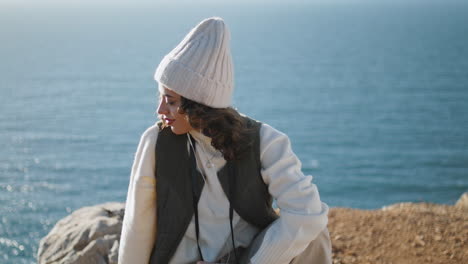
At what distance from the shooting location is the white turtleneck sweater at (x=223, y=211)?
3209mm

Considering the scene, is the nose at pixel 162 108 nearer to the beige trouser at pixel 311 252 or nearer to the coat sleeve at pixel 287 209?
the coat sleeve at pixel 287 209

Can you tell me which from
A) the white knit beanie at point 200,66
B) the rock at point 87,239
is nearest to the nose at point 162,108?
the white knit beanie at point 200,66

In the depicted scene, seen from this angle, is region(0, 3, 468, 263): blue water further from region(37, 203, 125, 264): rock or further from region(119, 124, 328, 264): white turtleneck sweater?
region(119, 124, 328, 264): white turtleneck sweater

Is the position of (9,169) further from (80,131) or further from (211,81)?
(211,81)

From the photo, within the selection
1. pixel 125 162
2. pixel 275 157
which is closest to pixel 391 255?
pixel 275 157

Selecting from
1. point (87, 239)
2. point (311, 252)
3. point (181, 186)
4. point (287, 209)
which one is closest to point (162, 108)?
point (181, 186)

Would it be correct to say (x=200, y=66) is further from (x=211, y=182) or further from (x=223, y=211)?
(x=223, y=211)

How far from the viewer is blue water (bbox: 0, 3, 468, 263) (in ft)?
129

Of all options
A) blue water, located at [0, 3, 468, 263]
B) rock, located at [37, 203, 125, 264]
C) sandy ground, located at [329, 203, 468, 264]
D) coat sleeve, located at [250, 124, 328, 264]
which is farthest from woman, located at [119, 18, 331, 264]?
blue water, located at [0, 3, 468, 263]

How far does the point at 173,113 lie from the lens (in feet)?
10.7

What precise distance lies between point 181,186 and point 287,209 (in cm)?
56

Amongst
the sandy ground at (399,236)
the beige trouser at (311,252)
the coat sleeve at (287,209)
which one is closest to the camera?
the coat sleeve at (287,209)

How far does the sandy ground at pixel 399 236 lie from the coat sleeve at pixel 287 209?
2.15 meters

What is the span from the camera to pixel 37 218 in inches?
1248
